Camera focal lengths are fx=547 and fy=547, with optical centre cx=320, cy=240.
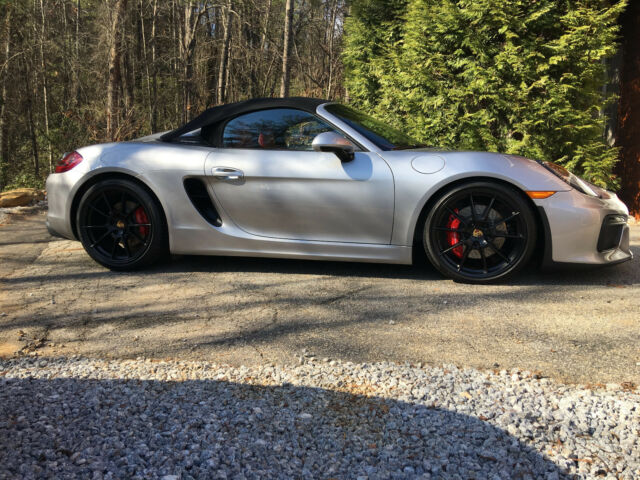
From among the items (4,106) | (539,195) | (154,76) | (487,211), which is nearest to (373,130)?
(487,211)

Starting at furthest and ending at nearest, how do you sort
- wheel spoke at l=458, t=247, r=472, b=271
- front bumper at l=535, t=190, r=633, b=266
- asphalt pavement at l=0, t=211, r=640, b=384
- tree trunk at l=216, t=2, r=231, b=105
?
1. tree trunk at l=216, t=2, r=231, b=105
2. wheel spoke at l=458, t=247, r=472, b=271
3. front bumper at l=535, t=190, r=633, b=266
4. asphalt pavement at l=0, t=211, r=640, b=384

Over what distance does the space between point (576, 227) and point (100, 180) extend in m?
3.73

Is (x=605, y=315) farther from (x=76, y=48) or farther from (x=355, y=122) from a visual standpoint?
(x=76, y=48)

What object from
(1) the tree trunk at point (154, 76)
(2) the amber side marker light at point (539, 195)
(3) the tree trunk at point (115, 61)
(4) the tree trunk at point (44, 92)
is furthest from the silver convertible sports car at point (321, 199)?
(1) the tree trunk at point (154, 76)

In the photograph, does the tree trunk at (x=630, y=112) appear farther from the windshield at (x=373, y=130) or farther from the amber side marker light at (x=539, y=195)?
the windshield at (x=373, y=130)

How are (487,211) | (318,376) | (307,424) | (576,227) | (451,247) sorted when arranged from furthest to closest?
(451,247) < (487,211) < (576,227) < (318,376) < (307,424)

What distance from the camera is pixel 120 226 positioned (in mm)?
4559

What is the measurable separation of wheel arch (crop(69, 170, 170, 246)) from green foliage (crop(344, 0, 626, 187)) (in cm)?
427

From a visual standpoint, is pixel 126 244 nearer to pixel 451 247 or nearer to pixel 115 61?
pixel 451 247

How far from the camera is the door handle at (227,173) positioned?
423 centimetres

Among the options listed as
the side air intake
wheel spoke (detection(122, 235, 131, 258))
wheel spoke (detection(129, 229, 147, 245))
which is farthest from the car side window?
wheel spoke (detection(122, 235, 131, 258))

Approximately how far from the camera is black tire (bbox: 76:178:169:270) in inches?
176

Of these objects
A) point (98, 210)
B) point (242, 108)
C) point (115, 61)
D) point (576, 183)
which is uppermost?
point (115, 61)

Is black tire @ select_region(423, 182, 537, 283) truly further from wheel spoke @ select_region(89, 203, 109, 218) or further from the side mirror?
wheel spoke @ select_region(89, 203, 109, 218)
